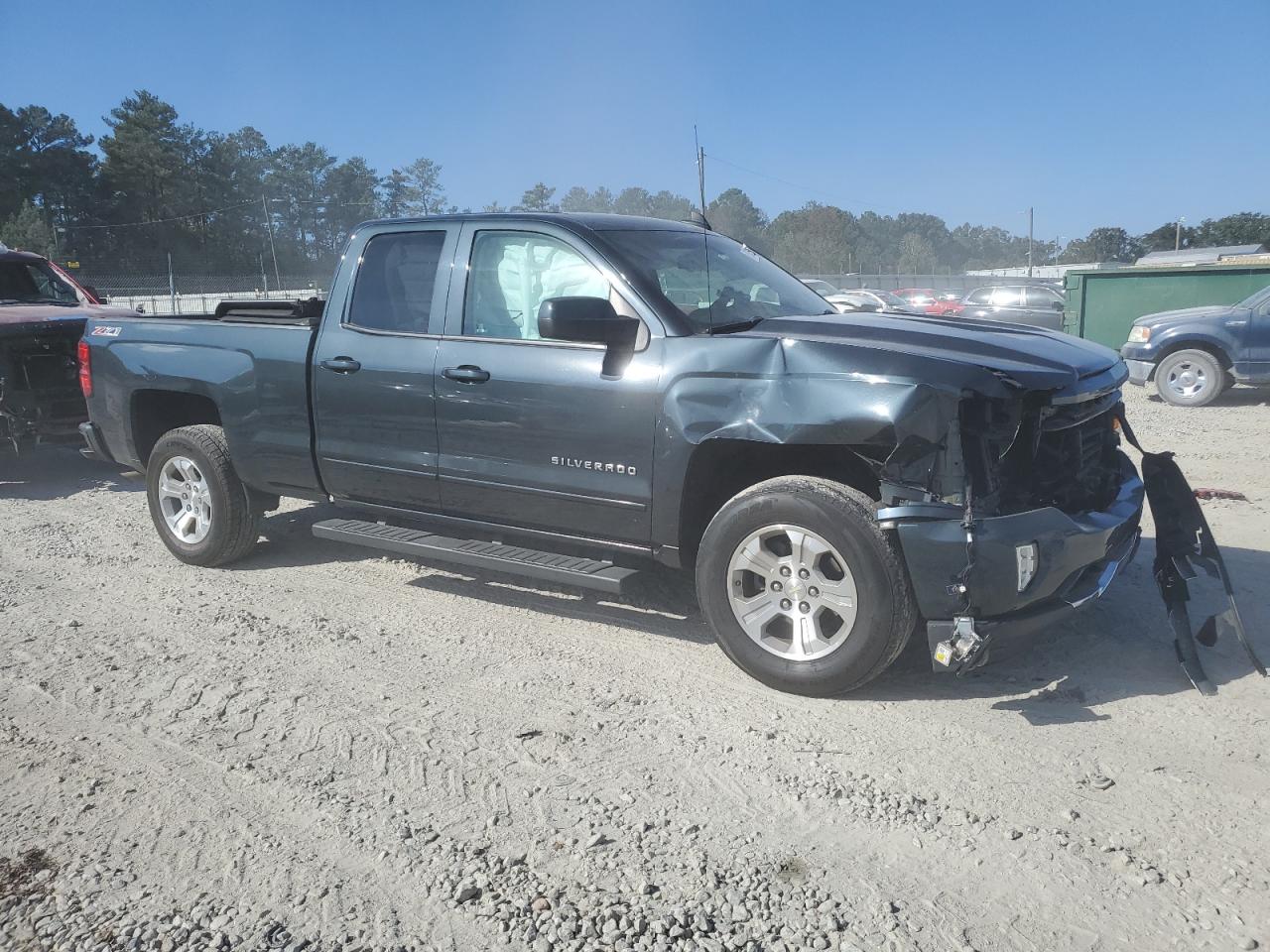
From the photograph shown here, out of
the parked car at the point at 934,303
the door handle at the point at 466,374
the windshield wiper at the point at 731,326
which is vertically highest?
the windshield wiper at the point at 731,326

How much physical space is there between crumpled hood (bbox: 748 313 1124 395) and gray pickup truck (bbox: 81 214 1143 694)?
0.6 inches

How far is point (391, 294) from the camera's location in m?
5.05

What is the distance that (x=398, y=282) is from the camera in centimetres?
504

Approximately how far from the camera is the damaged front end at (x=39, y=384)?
800 cm

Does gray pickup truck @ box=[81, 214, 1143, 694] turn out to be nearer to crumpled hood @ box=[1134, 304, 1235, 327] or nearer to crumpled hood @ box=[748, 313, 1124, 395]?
crumpled hood @ box=[748, 313, 1124, 395]

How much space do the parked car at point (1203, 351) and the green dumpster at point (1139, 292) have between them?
2.35 meters

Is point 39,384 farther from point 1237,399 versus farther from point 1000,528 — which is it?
point 1237,399

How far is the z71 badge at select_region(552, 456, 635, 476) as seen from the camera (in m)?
4.20

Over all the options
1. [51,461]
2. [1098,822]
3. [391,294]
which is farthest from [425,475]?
[51,461]

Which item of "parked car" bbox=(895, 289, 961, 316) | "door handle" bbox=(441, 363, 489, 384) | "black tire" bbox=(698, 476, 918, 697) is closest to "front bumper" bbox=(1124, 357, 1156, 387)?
"parked car" bbox=(895, 289, 961, 316)

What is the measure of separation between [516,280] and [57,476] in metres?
6.39

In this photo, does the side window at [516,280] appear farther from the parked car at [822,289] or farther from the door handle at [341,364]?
the parked car at [822,289]

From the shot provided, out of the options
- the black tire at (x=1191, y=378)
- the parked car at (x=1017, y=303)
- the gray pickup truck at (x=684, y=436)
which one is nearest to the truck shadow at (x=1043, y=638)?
the gray pickup truck at (x=684, y=436)

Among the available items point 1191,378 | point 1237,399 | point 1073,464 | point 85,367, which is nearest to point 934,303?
point 1237,399
